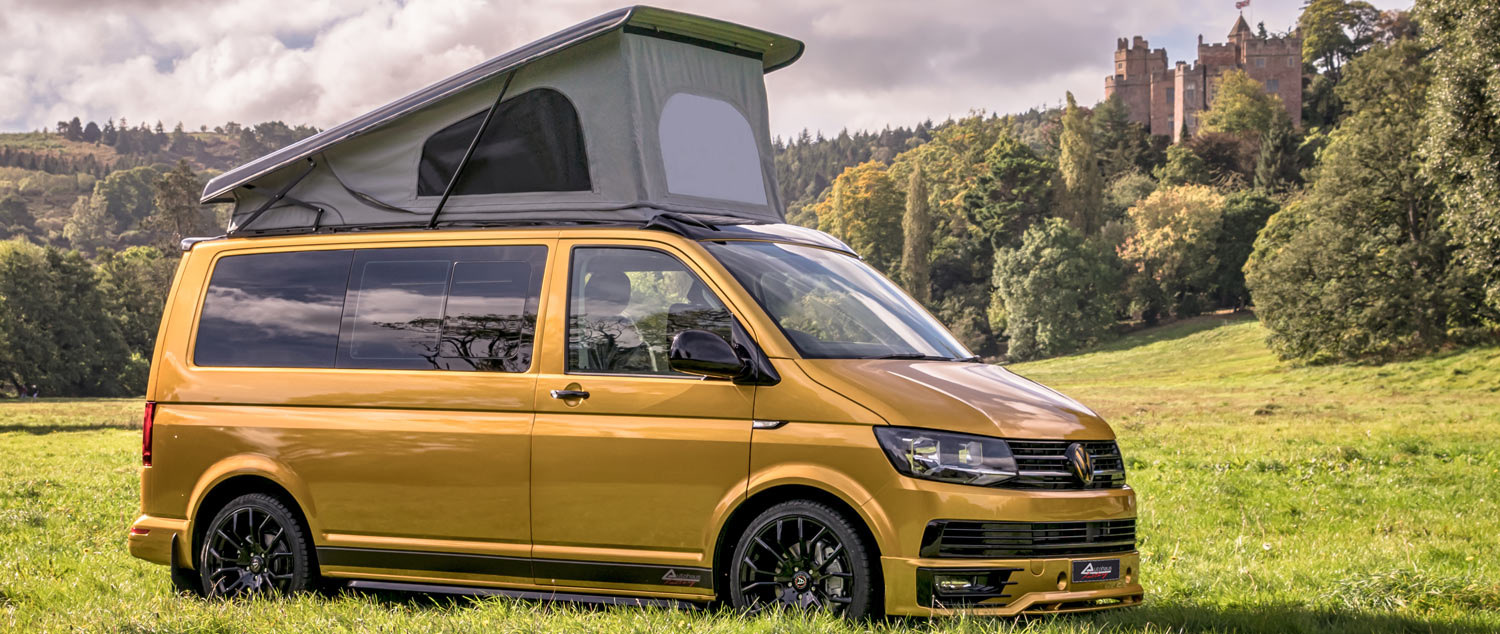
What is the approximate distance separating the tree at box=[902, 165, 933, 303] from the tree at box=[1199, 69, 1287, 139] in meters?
35.5

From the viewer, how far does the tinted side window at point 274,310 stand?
7.65 metres

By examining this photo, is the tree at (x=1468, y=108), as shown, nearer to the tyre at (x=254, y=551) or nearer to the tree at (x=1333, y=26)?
the tyre at (x=254, y=551)

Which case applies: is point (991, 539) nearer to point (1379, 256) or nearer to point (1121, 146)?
point (1379, 256)

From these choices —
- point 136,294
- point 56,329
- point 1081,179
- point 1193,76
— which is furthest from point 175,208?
point 1193,76

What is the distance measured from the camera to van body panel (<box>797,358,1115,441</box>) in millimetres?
5926

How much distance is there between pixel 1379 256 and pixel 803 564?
193 feet

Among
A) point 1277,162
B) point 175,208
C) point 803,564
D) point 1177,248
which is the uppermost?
point 1277,162

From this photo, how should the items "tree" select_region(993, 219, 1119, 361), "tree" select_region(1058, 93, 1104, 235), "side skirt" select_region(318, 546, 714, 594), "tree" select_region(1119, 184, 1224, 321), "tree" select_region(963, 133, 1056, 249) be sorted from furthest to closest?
"tree" select_region(963, 133, 1056, 249), "tree" select_region(1058, 93, 1104, 235), "tree" select_region(1119, 184, 1224, 321), "tree" select_region(993, 219, 1119, 361), "side skirt" select_region(318, 546, 714, 594)

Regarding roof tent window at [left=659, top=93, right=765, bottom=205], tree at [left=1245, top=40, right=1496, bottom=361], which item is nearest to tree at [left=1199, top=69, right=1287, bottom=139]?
tree at [left=1245, top=40, right=1496, bottom=361]

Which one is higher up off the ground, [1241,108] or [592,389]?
[1241,108]

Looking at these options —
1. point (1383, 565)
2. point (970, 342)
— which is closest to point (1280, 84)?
point (970, 342)

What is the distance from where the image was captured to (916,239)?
104 m

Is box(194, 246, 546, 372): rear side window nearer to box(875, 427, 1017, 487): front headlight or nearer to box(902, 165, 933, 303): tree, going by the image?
box(875, 427, 1017, 487): front headlight

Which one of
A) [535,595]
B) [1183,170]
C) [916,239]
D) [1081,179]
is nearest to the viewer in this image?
[535,595]
